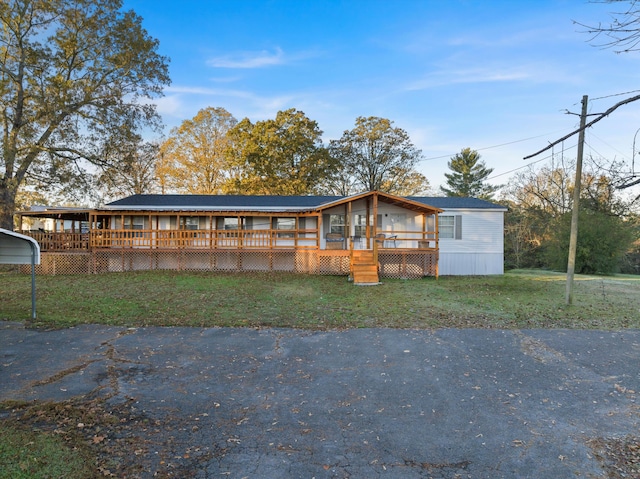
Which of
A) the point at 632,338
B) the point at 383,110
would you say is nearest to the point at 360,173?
the point at 383,110

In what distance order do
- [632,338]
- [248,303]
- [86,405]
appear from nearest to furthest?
[86,405] < [632,338] < [248,303]

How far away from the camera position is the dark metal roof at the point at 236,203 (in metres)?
18.0

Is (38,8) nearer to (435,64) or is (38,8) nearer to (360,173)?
(435,64)

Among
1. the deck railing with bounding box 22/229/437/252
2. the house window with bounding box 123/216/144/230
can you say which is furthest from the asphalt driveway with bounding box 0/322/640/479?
the house window with bounding box 123/216/144/230

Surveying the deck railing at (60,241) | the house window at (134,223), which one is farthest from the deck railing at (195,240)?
the house window at (134,223)

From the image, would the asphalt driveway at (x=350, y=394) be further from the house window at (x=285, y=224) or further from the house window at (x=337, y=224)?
the house window at (x=285, y=224)

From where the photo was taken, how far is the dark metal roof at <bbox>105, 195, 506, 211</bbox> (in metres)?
18.0

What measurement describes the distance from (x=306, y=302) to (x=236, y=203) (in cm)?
1005

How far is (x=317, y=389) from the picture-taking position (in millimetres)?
4746

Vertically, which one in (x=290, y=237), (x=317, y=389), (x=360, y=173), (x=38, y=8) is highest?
(x=38, y=8)

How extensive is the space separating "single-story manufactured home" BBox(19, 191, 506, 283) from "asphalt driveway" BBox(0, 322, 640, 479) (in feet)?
30.1

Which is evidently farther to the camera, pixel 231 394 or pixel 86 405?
pixel 231 394

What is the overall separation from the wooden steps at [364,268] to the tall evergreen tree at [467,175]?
31.3 metres

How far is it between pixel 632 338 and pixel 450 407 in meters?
5.47
